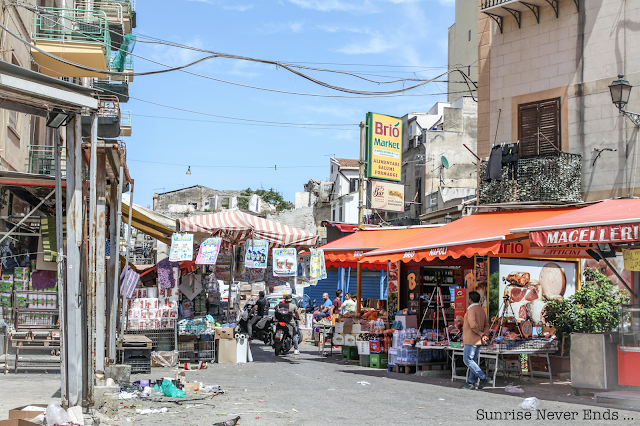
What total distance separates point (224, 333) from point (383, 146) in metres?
9.35

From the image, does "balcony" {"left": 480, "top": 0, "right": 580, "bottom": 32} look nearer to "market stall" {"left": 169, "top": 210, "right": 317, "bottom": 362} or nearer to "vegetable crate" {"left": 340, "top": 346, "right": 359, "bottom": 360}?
"market stall" {"left": 169, "top": 210, "right": 317, "bottom": 362}

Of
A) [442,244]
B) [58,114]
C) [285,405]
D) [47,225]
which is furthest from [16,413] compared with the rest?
[442,244]

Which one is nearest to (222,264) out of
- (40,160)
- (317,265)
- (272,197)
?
(317,265)

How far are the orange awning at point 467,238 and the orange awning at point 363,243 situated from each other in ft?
3.15

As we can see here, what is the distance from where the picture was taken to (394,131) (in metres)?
22.4

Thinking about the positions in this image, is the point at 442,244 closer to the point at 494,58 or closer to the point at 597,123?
the point at 597,123

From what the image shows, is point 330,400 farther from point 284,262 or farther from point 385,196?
point 385,196

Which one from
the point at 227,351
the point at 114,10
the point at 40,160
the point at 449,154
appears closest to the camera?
the point at 227,351

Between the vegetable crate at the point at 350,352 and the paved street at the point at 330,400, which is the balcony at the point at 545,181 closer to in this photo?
the vegetable crate at the point at 350,352

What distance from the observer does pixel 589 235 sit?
9.96 metres

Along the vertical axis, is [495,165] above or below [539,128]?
below

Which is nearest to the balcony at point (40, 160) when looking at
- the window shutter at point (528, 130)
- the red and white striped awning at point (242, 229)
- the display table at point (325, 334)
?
the red and white striped awning at point (242, 229)

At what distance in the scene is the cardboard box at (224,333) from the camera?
15352 millimetres

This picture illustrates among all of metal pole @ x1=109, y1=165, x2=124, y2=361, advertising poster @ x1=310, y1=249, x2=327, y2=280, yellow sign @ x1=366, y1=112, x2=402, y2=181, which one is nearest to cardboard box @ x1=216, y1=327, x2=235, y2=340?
advertising poster @ x1=310, y1=249, x2=327, y2=280
